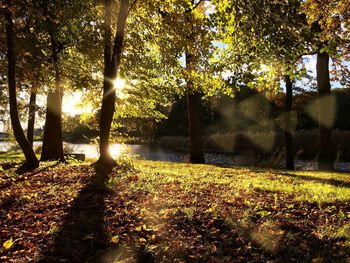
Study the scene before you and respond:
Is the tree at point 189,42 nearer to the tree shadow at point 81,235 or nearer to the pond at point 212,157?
the pond at point 212,157

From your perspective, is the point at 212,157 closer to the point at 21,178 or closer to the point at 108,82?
A: the point at 108,82

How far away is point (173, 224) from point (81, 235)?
121 centimetres

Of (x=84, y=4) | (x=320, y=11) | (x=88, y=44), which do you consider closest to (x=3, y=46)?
(x=88, y=44)

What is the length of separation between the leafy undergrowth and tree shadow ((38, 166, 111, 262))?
0.01 metres

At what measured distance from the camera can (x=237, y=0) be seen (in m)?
6.97

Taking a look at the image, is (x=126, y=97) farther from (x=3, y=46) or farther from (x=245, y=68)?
(x=245, y=68)

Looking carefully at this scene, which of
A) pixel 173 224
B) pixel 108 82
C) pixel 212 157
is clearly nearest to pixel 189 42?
pixel 108 82

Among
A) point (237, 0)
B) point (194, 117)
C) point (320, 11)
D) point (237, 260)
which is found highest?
point (320, 11)

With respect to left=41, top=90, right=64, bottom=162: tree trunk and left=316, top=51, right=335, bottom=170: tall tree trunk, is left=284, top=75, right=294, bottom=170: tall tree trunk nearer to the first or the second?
left=316, top=51, right=335, bottom=170: tall tree trunk

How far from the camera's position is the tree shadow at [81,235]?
4344 mm

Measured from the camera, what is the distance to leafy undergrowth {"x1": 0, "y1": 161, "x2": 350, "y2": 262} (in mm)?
4309

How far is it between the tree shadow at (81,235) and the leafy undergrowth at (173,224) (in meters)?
0.01

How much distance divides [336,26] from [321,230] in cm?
1090

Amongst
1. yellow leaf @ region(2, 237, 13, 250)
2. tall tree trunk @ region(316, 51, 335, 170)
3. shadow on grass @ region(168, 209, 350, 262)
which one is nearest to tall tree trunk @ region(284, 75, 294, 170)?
tall tree trunk @ region(316, 51, 335, 170)
